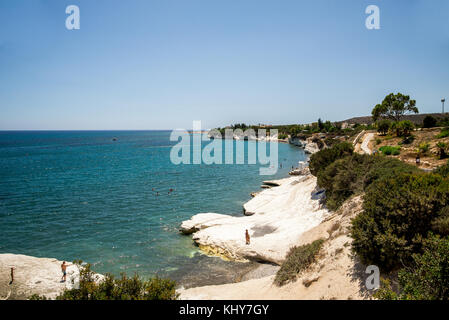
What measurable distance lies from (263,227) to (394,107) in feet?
178

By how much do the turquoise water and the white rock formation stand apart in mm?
1900

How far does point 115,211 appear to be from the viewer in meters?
33.6

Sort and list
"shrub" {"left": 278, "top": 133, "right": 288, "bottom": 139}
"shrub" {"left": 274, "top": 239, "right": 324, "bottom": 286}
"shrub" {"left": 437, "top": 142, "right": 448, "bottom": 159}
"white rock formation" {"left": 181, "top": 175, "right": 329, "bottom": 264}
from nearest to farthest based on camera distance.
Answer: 1. "shrub" {"left": 274, "top": 239, "right": 324, "bottom": 286}
2. "white rock formation" {"left": 181, "top": 175, "right": 329, "bottom": 264}
3. "shrub" {"left": 437, "top": 142, "right": 448, "bottom": 159}
4. "shrub" {"left": 278, "top": 133, "right": 288, "bottom": 139}

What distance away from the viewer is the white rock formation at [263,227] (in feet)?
66.6

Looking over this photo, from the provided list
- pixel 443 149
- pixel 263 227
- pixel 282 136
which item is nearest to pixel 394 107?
pixel 443 149

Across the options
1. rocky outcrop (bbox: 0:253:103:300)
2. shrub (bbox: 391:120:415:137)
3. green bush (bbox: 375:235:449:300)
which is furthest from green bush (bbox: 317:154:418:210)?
shrub (bbox: 391:120:415:137)

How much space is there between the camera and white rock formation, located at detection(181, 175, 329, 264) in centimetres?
2031

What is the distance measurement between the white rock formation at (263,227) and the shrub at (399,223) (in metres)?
9.28

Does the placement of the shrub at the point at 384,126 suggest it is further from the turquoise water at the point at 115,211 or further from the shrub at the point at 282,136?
the shrub at the point at 282,136

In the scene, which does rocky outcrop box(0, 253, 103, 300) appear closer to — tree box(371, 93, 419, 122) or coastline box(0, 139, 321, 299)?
coastline box(0, 139, 321, 299)

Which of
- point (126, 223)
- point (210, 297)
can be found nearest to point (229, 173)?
point (126, 223)

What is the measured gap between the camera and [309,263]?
13.3 metres

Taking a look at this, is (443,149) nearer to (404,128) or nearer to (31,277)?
(404,128)

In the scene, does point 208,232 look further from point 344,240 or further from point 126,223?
point 344,240
